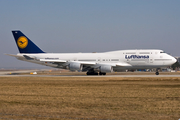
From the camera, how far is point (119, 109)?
39.2 feet

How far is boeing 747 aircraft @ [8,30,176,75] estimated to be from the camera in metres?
44.3

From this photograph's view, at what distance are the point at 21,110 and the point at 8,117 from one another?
166 cm

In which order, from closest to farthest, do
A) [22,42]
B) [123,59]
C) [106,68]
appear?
[106,68], [123,59], [22,42]

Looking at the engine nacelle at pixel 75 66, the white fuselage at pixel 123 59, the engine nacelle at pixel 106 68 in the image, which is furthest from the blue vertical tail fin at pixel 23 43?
the engine nacelle at pixel 106 68

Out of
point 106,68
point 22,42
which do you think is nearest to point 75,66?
point 106,68

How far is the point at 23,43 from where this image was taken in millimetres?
50094

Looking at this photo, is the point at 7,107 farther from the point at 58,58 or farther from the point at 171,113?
the point at 58,58

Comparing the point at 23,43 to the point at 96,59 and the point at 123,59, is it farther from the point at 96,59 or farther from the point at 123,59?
the point at 123,59

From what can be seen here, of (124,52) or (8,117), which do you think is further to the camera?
(124,52)

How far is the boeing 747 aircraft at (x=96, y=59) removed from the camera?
44281 mm

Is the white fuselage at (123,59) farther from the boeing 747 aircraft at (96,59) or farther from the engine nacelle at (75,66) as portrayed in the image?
the engine nacelle at (75,66)

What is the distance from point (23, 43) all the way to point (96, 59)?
15.7 meters

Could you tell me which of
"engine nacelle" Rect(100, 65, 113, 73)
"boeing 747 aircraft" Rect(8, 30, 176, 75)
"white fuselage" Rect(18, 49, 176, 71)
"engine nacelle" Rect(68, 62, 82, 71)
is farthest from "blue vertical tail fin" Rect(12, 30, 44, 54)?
"engine nacelle" Rect(100, 65, 113, 73)

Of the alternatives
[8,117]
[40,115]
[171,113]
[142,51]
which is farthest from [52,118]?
[142,51]
